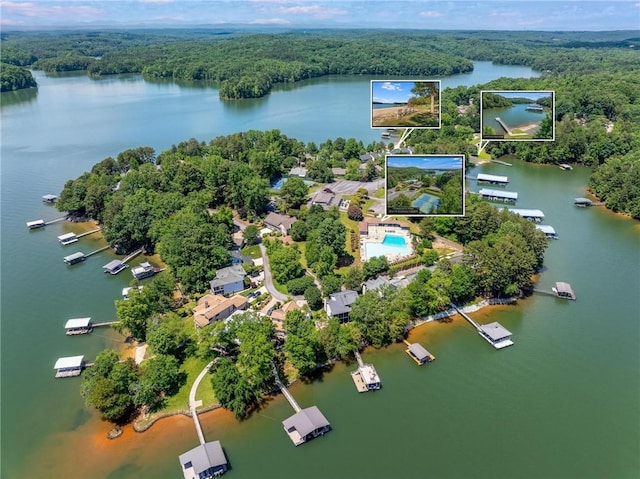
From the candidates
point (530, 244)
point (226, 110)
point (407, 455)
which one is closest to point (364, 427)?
point (407, 455)

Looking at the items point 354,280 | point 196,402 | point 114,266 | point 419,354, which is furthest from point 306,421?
point 114,266

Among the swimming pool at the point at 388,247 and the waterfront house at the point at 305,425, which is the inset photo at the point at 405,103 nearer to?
the waterfront house at the point at 305,425

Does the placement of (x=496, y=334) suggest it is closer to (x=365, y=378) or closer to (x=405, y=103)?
(x=365, y=378)

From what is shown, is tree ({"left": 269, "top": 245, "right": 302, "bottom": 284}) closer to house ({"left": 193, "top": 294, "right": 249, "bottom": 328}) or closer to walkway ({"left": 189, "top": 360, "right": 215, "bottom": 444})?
house ({"left": 193, "top": 294, "right": 249, "bottom": 328})

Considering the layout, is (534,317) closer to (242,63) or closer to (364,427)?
(364,427)

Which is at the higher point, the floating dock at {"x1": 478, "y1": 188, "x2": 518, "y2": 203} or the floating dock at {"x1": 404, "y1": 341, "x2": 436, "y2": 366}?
the floating dock at {"x1": 478, "y1": 188, "x2": 518, "y2": 203}

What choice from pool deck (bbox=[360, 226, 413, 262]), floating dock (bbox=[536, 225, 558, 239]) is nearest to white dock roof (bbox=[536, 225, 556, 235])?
floating dock (bbox=[536, 225, 558, 239])
